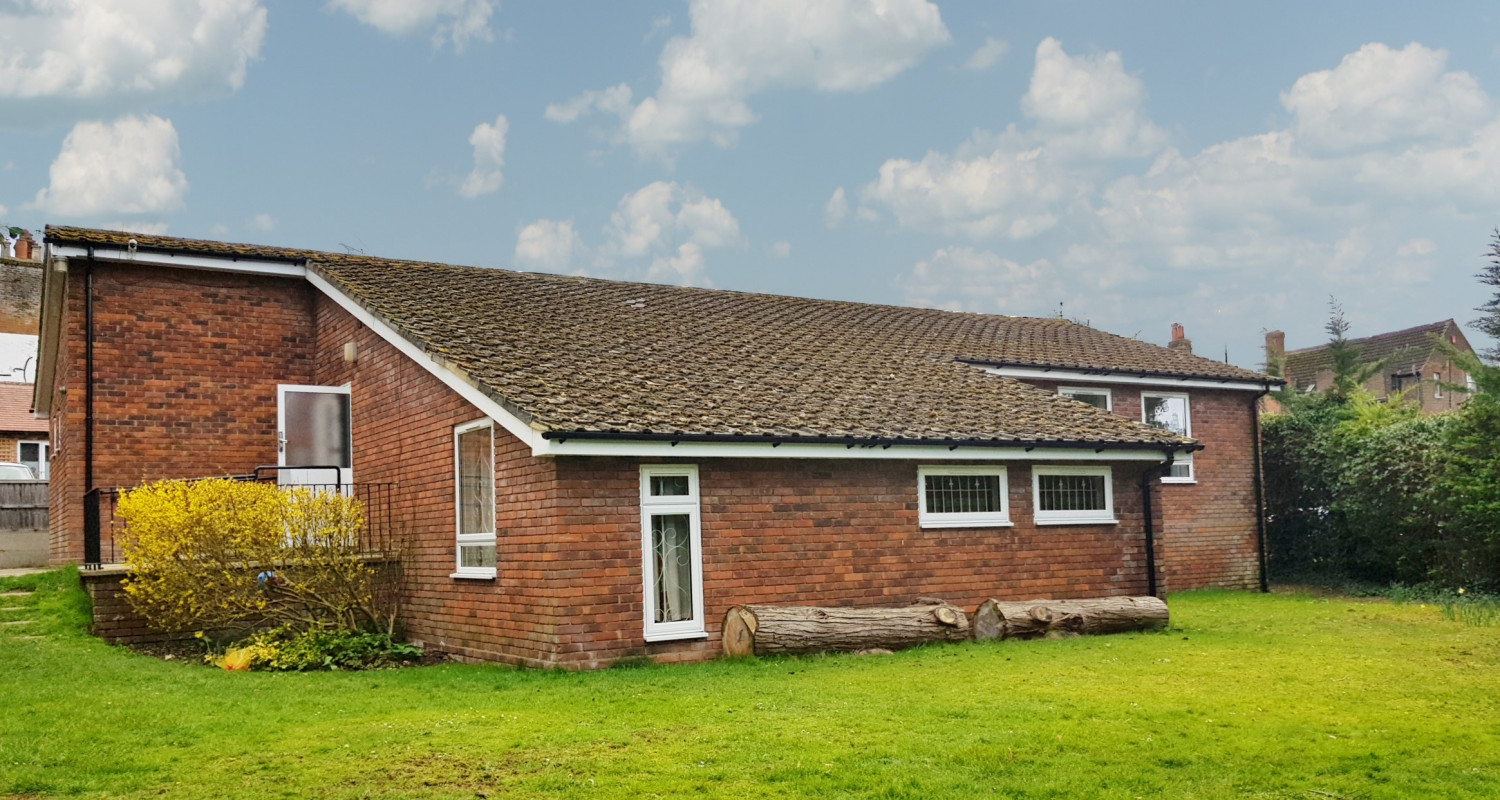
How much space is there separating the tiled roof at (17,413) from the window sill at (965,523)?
28867mm

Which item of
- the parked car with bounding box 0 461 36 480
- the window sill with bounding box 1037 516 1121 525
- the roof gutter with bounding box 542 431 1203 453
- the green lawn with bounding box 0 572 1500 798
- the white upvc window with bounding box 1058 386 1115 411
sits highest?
the white upvc window with bounding box 1058 386 1115 411

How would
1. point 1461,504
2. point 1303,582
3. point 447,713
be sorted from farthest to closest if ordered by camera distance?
point 1303,582
point 1461,504
point 447,713

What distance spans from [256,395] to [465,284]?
346 cm

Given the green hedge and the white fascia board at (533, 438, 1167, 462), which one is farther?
the green hedge

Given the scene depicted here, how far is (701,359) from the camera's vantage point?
1666 cm

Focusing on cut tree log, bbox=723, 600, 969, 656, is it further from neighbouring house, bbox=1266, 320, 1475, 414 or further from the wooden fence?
neighbouring house, bbox=1266, 320, 1475, 414

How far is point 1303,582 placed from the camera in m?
24.6

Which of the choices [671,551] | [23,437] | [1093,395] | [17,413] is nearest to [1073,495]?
[671,551]

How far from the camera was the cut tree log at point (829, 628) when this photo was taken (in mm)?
13016

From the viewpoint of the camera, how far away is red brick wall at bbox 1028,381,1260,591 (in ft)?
74.8

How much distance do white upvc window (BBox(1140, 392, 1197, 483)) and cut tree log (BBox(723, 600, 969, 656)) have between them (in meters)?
10.5

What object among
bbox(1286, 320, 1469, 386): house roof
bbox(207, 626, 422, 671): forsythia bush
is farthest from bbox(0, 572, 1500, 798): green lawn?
bbox(1286, 320, 1469, 386): house roof

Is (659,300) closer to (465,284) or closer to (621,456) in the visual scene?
(465,284)

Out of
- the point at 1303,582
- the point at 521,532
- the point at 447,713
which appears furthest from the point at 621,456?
the point at 1303,582
